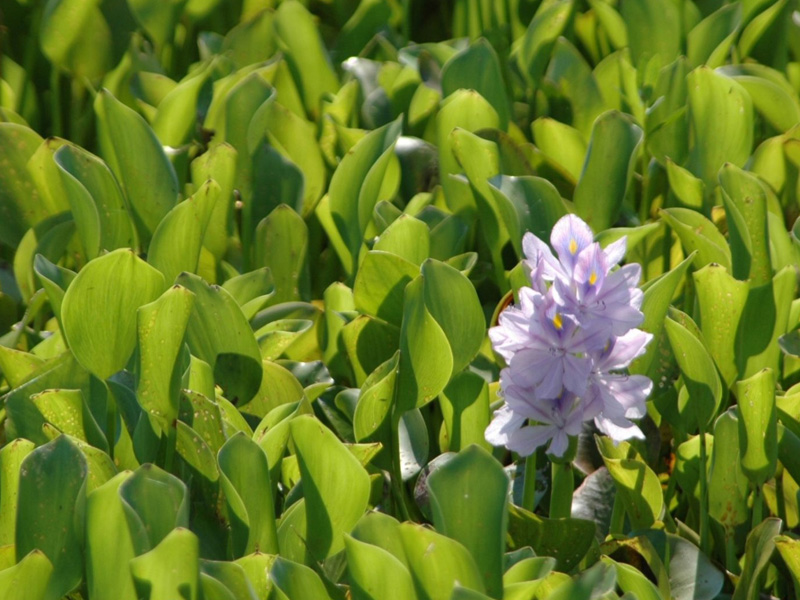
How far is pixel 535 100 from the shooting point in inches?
73.9

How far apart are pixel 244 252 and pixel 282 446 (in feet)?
1.90

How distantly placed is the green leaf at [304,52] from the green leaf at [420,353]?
Answer: 0.91 meters

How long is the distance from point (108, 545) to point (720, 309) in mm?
691

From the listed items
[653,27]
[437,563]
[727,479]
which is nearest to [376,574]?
[437,563]

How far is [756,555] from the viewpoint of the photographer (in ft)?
3.49

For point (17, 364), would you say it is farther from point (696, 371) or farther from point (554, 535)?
point (696, 371)

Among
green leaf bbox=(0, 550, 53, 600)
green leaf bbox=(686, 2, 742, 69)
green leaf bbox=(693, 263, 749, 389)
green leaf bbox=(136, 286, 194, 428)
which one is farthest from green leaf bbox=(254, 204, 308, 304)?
green leaf bbox=(686, 2, 742, 69)

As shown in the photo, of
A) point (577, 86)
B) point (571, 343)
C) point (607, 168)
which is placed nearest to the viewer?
point (571, 343)

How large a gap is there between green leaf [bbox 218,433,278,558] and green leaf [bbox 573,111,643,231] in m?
0.67

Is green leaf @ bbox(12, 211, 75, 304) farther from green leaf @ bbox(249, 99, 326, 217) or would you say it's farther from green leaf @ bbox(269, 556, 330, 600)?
green leaf @ bbox(269, 556, 330, 600)

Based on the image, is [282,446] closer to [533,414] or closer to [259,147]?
[533,414]

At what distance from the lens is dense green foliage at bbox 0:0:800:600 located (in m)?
0.93

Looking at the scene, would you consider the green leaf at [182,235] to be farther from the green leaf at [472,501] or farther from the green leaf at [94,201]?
the green leaf at [472,501]

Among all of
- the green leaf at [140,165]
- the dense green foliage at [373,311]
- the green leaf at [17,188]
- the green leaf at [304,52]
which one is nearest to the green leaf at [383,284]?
the dense green foliage at [373,311]
